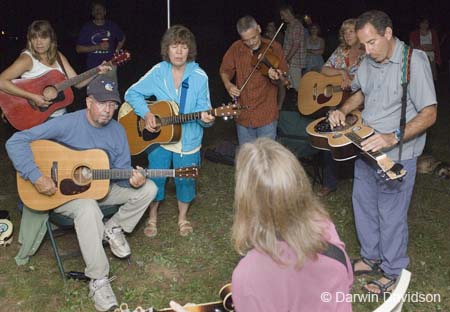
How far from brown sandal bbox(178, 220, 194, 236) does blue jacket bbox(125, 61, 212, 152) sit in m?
0.72

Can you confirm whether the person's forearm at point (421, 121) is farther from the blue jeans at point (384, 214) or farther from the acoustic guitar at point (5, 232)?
the acoustic guitar at point (5, 232)

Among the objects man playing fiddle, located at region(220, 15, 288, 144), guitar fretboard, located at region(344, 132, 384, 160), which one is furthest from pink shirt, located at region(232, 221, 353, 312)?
man playing fiddle, located at region(220, 15, 288, 144)

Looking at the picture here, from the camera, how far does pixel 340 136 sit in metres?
3.17

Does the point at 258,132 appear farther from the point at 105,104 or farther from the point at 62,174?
the point at 62,174

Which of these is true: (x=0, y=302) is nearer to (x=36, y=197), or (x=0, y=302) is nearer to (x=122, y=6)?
(x=36, y=197)

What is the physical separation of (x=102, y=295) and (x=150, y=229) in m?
1.01

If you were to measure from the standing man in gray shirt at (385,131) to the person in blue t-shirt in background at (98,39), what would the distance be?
11.5 ft

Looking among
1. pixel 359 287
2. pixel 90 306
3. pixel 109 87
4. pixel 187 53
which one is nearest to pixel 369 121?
pixel 359 287

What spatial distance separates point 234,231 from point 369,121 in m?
1.57

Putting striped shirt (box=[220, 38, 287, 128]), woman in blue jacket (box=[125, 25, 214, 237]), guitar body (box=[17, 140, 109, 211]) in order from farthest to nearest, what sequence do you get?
striped shirt (box=[220, 38, 287, 128]) < woman in blue jacket (box=[125, 25, 214, 237]) < guitar body (box=[17, 140, 109, 211])

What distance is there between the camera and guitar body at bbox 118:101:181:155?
148 inches

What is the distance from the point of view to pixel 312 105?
5012 mm

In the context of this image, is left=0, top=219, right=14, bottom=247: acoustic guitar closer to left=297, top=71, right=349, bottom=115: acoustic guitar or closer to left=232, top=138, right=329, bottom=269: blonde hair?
left=232, top=138, right=329, bottom=269: blonde hair

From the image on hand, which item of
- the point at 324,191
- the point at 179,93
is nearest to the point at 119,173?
the point at 179,93
